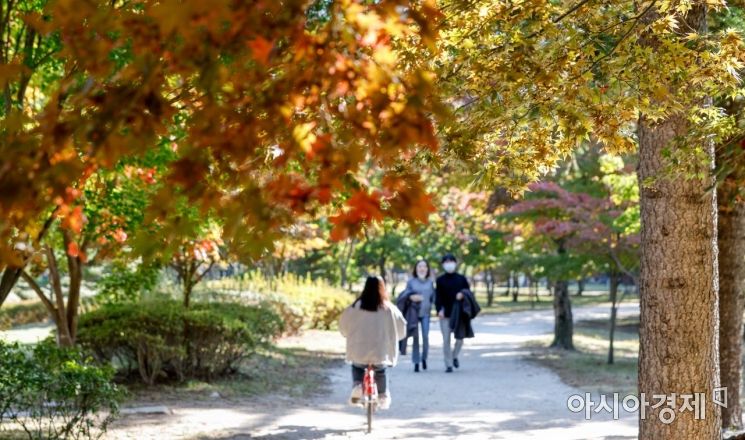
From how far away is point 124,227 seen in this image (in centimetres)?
1007

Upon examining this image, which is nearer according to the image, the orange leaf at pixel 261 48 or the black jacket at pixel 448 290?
the orange leaf at pixel 261 48

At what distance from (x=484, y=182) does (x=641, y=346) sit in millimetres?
1767

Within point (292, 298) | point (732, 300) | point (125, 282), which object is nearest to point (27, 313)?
point (292, 298)

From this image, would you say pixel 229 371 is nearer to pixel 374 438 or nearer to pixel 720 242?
pixel 374 438

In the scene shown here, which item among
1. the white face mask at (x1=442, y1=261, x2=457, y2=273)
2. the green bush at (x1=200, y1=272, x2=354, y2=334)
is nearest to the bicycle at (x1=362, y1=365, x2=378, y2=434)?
the white face mask at (x1=442, y1=261, x2=457, y2=273)

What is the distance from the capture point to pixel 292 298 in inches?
902

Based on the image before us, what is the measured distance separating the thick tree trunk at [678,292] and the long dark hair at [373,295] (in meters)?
4.00

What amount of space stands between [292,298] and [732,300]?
50.6ft

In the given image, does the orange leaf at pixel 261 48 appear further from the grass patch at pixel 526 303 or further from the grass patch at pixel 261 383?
the grass patch at pixel 526 303

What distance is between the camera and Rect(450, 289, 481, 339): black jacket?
15492mm

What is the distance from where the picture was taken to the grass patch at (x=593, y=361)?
44.7ft

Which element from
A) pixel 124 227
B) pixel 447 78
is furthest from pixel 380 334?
pixel 447 78

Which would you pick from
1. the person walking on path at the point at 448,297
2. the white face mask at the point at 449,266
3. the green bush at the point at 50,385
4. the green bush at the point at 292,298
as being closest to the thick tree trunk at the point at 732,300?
the green bush at the point at 50,385

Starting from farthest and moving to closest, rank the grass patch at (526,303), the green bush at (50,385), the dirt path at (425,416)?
the grass patch at (526,303) < the dirt path at (425,416) < the green bush at (50,385)
